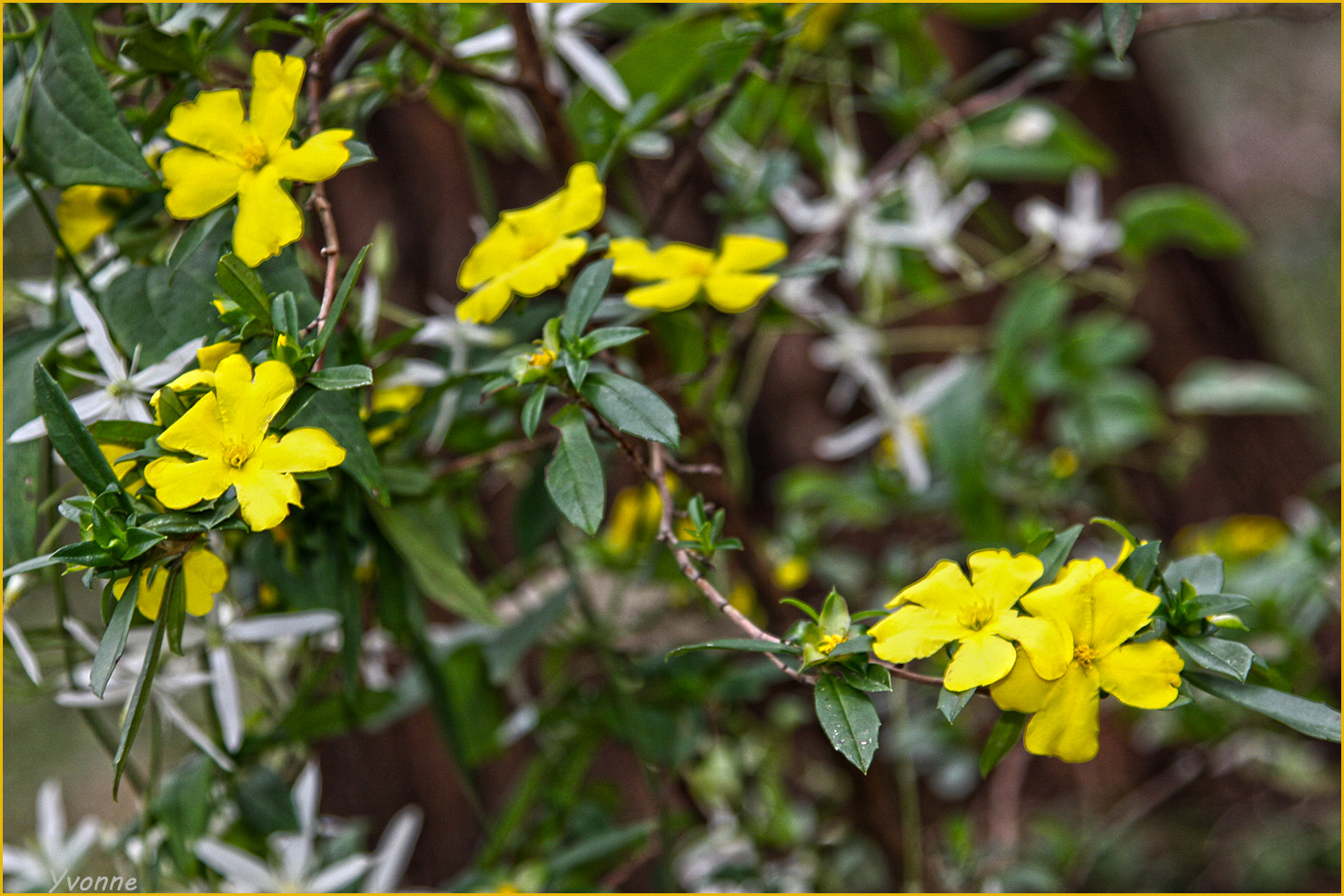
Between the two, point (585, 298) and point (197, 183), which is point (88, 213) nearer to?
point (197, 183)

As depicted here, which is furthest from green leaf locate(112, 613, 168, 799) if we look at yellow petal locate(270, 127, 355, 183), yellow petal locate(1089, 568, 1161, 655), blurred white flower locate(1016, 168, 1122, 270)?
blurred white flower locate(1016, 168, 1122, 270)

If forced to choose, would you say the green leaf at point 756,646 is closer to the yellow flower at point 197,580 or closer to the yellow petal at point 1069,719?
the yellow petal at point 1069,719

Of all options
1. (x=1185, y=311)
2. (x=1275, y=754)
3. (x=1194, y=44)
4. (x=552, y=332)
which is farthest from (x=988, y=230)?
(x=1194, y=44)

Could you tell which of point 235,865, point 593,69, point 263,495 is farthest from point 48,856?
point 593,69

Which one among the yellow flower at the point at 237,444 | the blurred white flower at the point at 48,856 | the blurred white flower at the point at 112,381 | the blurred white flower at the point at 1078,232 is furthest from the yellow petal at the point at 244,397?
the blurred white flower at the point at 1078,232

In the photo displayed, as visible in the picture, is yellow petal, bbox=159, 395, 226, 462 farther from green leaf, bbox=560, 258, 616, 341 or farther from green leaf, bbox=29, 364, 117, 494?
green leaf, bbox=560, 258, 616, 341

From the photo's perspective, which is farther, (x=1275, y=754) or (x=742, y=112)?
(x=1275, y=754)

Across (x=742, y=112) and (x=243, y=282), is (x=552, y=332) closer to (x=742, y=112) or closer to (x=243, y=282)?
(x=243, y=282)
